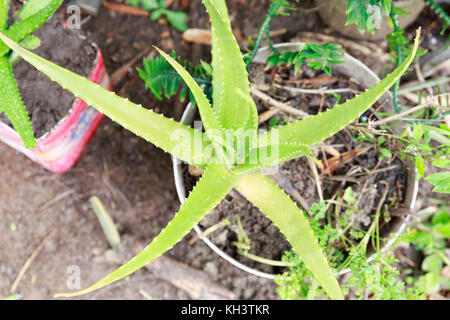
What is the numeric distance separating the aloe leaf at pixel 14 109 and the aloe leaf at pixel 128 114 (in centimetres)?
21

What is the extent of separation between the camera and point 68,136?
1059 millimetres

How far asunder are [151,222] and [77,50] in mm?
520

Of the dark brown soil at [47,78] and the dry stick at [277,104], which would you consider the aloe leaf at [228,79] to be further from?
the dark brown soil at [47,78]

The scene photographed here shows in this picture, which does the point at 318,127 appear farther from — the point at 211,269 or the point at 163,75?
the point at 211,269

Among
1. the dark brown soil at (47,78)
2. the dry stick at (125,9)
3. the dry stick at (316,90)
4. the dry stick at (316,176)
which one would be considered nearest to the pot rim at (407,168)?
the dry stick at (316,90)

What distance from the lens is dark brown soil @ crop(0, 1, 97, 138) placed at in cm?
99

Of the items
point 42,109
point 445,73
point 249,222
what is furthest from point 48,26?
point 445,73

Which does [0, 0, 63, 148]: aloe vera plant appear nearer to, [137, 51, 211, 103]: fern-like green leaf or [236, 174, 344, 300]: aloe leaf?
[137, 51, 211, 103]: fern-like green leaf

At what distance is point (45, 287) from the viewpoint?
1240 millimetres

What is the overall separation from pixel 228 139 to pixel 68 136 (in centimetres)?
51

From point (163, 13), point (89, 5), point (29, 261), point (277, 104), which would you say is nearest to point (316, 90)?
point (277, 104)

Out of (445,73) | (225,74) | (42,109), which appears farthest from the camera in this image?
(445,73)

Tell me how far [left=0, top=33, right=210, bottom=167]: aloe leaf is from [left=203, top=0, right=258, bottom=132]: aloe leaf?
0.06m
